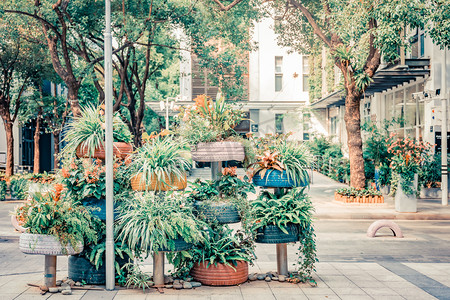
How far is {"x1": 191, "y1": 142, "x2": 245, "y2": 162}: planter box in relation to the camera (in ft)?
23.6

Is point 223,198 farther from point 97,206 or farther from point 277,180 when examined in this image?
point 97,206

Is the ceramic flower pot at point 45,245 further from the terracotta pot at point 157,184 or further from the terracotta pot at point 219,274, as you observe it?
the terracotta pot at point 219,274

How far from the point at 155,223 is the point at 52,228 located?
53.3 inches

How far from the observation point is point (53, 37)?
18.1 meters

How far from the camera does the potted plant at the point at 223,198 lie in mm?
7188

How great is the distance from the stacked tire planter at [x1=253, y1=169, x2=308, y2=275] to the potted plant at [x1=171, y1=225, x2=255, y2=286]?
0.93ft

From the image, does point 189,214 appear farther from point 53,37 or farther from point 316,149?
point 316,149

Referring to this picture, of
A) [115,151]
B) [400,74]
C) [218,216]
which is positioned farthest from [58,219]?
[400,74]

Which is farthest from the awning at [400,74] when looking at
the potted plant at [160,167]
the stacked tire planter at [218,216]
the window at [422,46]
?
the potted plant at [160,167]

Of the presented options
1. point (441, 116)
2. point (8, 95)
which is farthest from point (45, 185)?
point (8, 95)

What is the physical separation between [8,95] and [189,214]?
2138 cm

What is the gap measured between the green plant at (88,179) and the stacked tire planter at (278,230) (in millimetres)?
2028

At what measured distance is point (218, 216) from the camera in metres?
7.20

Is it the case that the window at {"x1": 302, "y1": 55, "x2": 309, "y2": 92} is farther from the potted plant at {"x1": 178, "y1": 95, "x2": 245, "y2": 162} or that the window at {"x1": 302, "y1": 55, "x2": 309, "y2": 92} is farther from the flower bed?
the potted plant at {"x1": 178, "y1": 95, "x2": 245, "y2": 162}
